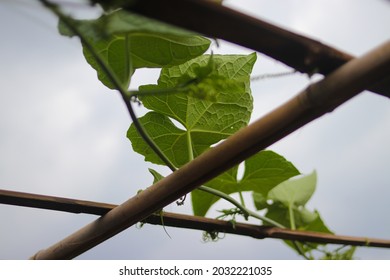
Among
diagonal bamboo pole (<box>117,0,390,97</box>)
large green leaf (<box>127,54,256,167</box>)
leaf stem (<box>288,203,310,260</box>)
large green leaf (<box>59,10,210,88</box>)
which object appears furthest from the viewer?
leaf stem (<box>288,203,310,260</box>)

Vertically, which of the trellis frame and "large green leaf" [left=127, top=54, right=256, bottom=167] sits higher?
"large green leaf" [left=127, top=54, right=256, bottom=167]

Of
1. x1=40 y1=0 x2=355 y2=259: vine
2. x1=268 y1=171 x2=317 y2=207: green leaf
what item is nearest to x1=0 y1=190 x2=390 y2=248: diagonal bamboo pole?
x1=40 y1=0 x2=355 y2=259: vine

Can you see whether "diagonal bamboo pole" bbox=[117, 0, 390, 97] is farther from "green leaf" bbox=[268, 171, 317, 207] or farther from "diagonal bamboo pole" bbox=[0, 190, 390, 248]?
"green leaf" bbox=[268, 171, 317, 207]

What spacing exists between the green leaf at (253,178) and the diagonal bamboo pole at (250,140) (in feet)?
0.67

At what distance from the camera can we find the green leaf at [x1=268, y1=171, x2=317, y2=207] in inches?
28.7

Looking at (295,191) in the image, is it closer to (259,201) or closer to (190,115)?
(259,201)

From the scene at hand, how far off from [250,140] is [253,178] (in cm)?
32

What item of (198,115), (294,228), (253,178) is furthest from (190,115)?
(294,228)

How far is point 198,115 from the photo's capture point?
1.87ft

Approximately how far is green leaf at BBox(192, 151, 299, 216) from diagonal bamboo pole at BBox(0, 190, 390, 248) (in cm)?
10

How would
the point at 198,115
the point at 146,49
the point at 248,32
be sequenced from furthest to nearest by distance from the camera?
the point at 198,115 < the point at 146,49 < the point at 248,32

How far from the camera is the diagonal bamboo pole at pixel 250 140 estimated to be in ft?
0.90

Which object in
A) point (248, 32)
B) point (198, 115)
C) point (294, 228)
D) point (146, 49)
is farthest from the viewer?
point (294, 228)
